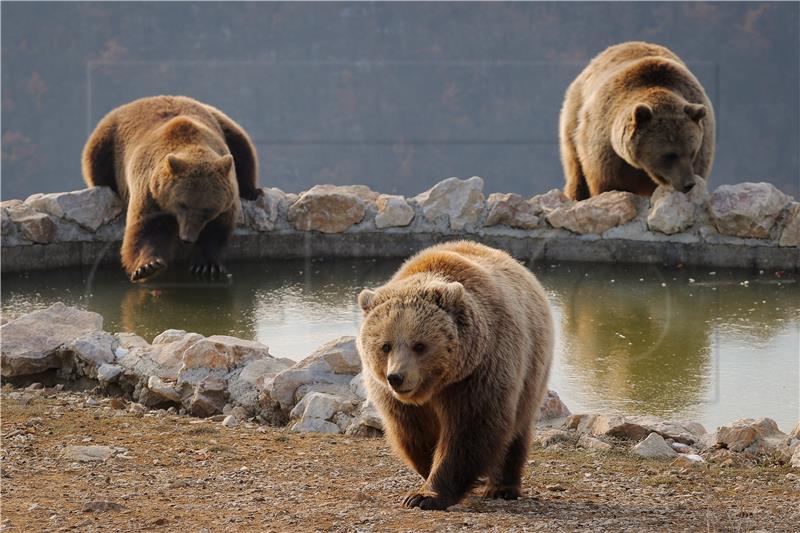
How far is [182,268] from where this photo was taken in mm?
10398

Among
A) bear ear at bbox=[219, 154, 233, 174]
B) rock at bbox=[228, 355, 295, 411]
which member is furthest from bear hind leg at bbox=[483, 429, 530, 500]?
bear ear at bbox=[219, 154, 233, 174]

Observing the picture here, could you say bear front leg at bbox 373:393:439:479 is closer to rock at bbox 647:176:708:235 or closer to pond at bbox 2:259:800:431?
pond at bbox 2:259:800:431

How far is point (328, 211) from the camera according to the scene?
35.3 ft

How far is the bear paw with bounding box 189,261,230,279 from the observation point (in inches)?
395

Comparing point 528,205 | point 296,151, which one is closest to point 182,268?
point 528,205

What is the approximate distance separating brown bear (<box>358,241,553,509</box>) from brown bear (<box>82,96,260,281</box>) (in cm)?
523

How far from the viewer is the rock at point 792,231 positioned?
9.74m

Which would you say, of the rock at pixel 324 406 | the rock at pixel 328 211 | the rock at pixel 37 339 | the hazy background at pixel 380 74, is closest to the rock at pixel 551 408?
the rock at pixel 324 406

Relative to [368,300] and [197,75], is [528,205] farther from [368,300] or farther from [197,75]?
[197,75]

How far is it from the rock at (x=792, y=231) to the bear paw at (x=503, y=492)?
584 centimetres

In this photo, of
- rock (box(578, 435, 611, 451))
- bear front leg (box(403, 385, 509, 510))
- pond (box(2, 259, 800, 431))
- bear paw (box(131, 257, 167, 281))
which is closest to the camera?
bear front leg (box(403, 385, 509, 510))

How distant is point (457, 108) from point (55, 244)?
21.2m

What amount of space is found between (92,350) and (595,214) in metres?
4.90

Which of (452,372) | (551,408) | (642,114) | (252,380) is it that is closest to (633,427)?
(551,408)
